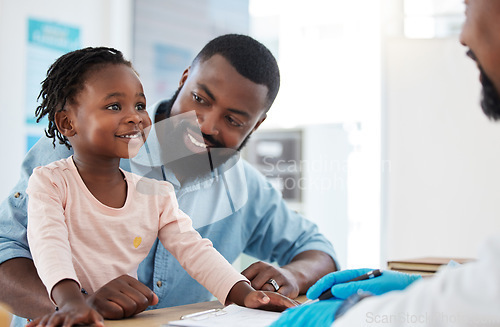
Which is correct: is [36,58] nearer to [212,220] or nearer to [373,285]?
[212,220]

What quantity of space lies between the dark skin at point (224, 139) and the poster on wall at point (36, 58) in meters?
1.17

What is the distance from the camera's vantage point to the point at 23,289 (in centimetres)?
71

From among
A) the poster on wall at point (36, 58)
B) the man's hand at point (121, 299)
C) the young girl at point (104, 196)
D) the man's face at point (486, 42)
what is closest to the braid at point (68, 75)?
the young girl at point (104, 196)

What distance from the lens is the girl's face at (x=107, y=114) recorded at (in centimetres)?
68

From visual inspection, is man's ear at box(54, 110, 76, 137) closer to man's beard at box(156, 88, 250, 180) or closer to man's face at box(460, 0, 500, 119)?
man's beard at box(156, 88, 250, 180)

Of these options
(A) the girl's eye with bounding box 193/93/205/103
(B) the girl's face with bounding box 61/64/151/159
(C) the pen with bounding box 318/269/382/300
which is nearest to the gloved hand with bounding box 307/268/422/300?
(C) the pen with bounding box 318/269/382/300

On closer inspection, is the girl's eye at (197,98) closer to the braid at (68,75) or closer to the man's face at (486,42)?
the braid at (68,75)

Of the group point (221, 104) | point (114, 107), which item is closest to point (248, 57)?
point (221, 104)

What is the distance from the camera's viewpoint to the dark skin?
709 mm

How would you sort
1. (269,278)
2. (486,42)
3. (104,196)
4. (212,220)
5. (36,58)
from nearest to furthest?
(486,42)
(104,196)
(269,278)
(212,220)
(36,58)

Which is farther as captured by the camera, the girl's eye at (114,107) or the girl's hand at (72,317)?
the girl's eye at (114,107)

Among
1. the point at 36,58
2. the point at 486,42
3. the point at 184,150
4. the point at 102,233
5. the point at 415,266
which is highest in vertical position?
the point at 36,58

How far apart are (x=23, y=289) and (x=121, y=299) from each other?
0.64ft

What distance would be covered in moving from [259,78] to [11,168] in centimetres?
135
